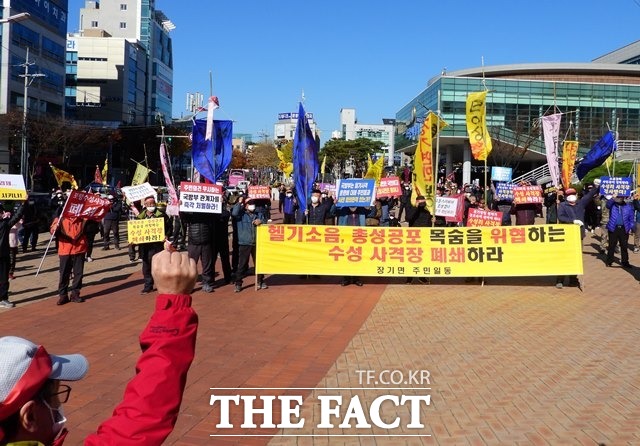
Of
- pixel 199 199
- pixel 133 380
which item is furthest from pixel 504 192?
pixel 133 380

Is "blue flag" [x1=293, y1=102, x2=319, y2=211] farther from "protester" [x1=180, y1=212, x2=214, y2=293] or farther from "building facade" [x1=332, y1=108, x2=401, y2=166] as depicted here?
"building facade" [x1=332, y1=108, x2=401, y2=166]

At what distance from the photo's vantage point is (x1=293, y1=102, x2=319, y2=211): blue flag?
1370 centimetres

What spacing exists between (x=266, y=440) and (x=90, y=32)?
294 ft

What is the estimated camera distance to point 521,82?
5891 centimetres

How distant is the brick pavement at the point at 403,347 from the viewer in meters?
5.37

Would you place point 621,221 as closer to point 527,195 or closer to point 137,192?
point 527,195

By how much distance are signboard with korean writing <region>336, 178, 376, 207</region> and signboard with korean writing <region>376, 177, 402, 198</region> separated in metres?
3.25

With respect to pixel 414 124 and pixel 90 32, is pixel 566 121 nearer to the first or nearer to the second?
pixel 414 124

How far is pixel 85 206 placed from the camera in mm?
11078

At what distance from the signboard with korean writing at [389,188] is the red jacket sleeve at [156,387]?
52.4ft

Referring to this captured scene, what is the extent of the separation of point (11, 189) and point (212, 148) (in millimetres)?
4968

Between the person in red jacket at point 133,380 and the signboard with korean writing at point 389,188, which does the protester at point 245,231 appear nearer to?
the signboard with korean writing at point 389,188

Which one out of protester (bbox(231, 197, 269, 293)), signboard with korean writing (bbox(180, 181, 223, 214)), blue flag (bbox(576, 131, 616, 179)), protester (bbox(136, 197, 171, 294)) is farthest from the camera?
blue flag (bbox(576, 131, 616, 179))

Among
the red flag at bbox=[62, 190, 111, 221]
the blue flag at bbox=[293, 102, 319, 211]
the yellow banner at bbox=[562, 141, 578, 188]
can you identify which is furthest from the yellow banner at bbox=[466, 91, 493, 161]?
the red flag at bbox=[62, 190, 111, 221]
